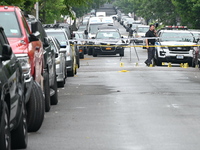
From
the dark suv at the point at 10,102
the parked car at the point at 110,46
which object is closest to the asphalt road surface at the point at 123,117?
the dark suv at the point at 10,102

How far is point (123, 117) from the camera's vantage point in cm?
1321

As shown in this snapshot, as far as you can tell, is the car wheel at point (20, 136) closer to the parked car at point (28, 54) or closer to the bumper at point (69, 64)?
the parked car at point (28, 54)

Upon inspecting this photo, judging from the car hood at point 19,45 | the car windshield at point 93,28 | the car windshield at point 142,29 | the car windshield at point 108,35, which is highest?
the car hood at point 19,45

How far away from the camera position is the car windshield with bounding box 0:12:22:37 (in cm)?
1268

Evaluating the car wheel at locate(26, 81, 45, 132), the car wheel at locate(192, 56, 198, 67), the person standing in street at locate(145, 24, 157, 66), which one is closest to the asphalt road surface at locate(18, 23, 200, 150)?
the car wheel at locate(26, 81, 45, 132)

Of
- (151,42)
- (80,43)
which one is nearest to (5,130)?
(151,42)

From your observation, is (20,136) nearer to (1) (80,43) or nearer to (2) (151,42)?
(2) (151,42)

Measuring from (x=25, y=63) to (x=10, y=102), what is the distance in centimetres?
305

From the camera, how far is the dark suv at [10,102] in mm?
7582

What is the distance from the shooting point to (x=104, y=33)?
45281 mm

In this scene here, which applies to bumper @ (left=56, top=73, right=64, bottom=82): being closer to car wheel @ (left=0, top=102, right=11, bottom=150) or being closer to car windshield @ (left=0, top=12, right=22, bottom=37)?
car windshield @ (left=0, top=12, right=22, bottom=37)

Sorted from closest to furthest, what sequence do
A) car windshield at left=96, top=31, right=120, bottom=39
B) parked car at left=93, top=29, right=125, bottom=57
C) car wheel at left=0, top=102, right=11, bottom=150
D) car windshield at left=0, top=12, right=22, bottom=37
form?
car wheel at left=0, top=102, right=11, bottom=150, car windshield at left=0, top=12, right=22, bottom=37, parked car at left=93, top=29, right=125, bottom=57, car windshield at left=96, top=31, right=120, bottom=39

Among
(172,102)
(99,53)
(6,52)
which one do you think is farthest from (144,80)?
(99,53)

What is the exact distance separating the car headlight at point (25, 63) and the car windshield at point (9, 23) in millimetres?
1339
